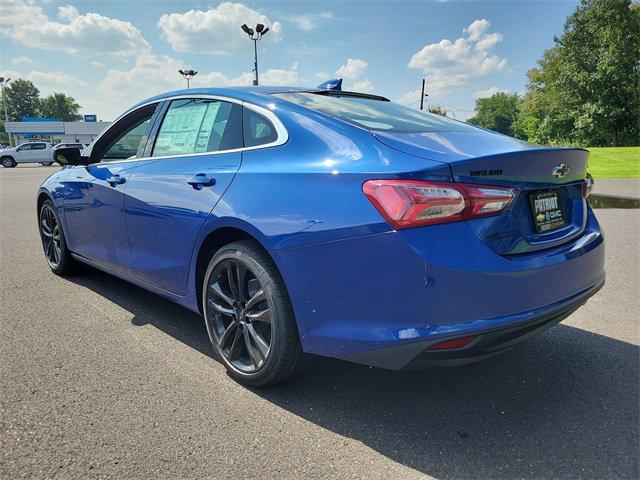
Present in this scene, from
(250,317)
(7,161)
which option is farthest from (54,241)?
(7,161)

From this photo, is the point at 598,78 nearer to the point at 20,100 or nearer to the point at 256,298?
the point at 256,298

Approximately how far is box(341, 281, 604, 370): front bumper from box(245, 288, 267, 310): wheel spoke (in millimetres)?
645

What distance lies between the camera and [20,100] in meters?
125

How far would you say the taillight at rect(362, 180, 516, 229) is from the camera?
1985 millimetres

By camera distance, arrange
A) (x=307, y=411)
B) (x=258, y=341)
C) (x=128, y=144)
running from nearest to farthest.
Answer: (x=307, y=411) → (x=258, y=341) → (x=128, y=144)

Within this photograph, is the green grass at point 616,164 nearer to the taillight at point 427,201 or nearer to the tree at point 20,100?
the taillight at point 427,201

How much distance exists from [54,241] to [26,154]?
37.4 metres

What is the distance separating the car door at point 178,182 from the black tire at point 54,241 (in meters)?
1.69

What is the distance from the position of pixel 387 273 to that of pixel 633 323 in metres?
2.64

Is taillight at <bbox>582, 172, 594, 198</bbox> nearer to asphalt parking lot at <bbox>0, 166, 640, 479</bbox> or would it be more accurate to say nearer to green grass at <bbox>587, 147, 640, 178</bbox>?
asphalt parking lot at <bbox>0, 166, 640, 479</bbox>

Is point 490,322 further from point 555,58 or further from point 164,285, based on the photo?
point 555,58

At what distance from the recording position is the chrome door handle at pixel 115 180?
3.64m

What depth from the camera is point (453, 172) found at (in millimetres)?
2039

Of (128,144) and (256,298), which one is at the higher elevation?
(128,144)
